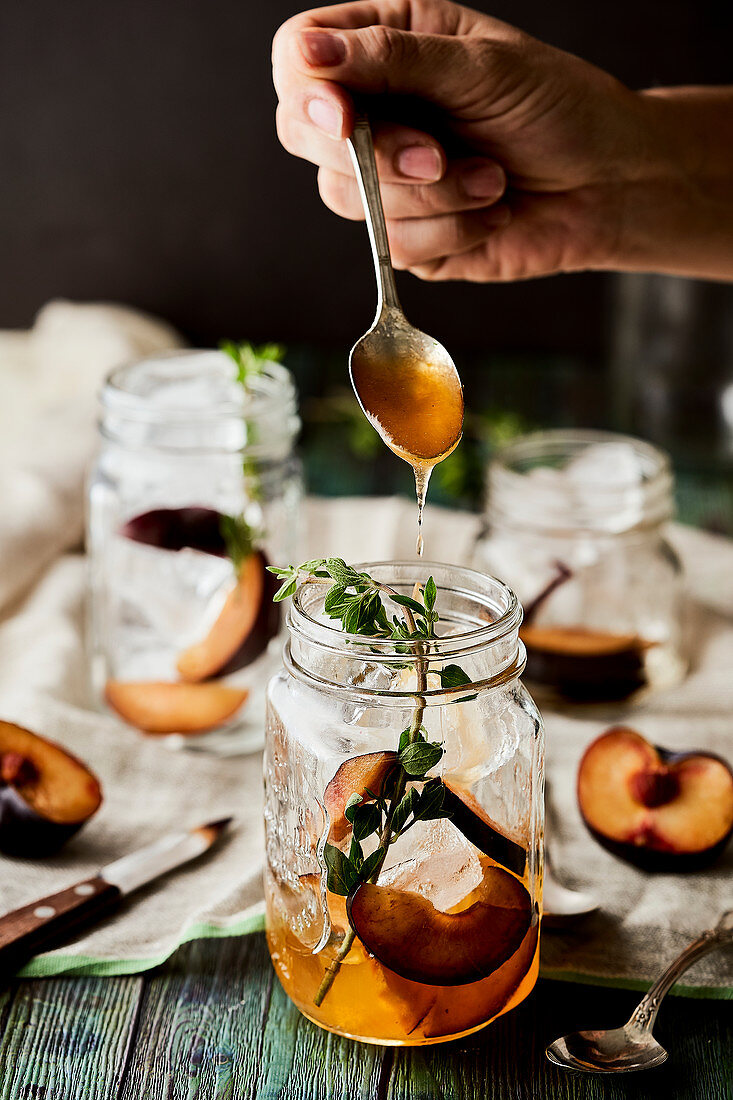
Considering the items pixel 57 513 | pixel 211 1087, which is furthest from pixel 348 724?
pixel 57 513

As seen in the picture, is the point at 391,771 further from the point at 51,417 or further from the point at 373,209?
the point at 51,417

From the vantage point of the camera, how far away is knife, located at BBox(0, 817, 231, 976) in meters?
0.81

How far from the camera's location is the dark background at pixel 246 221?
2084 millimetres

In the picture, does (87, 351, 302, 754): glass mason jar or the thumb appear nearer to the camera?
the thumb

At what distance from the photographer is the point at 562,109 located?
992 mm

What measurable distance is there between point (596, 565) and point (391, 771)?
631mm

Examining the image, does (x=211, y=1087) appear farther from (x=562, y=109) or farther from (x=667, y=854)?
(x=562, y=109)

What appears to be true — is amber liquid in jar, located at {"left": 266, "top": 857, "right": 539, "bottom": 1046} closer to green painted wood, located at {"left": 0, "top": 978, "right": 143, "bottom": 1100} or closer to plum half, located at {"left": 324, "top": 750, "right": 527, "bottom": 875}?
plum half, located at {"left": 324, "top": 750, "right": 527, "bottom": 875}

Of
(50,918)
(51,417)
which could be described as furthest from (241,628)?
(51,417)

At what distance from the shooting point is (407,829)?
0.70 metres

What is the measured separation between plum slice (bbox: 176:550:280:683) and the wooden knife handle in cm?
27

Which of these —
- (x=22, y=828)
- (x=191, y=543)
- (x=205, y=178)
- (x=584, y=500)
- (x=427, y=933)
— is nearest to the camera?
(x=427, y=933)

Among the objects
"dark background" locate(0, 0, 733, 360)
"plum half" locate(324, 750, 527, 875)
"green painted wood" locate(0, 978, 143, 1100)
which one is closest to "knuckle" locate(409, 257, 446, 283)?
"plum half" locate(324, 750, 527, 875)

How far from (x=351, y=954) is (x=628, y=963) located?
0.75 ft
